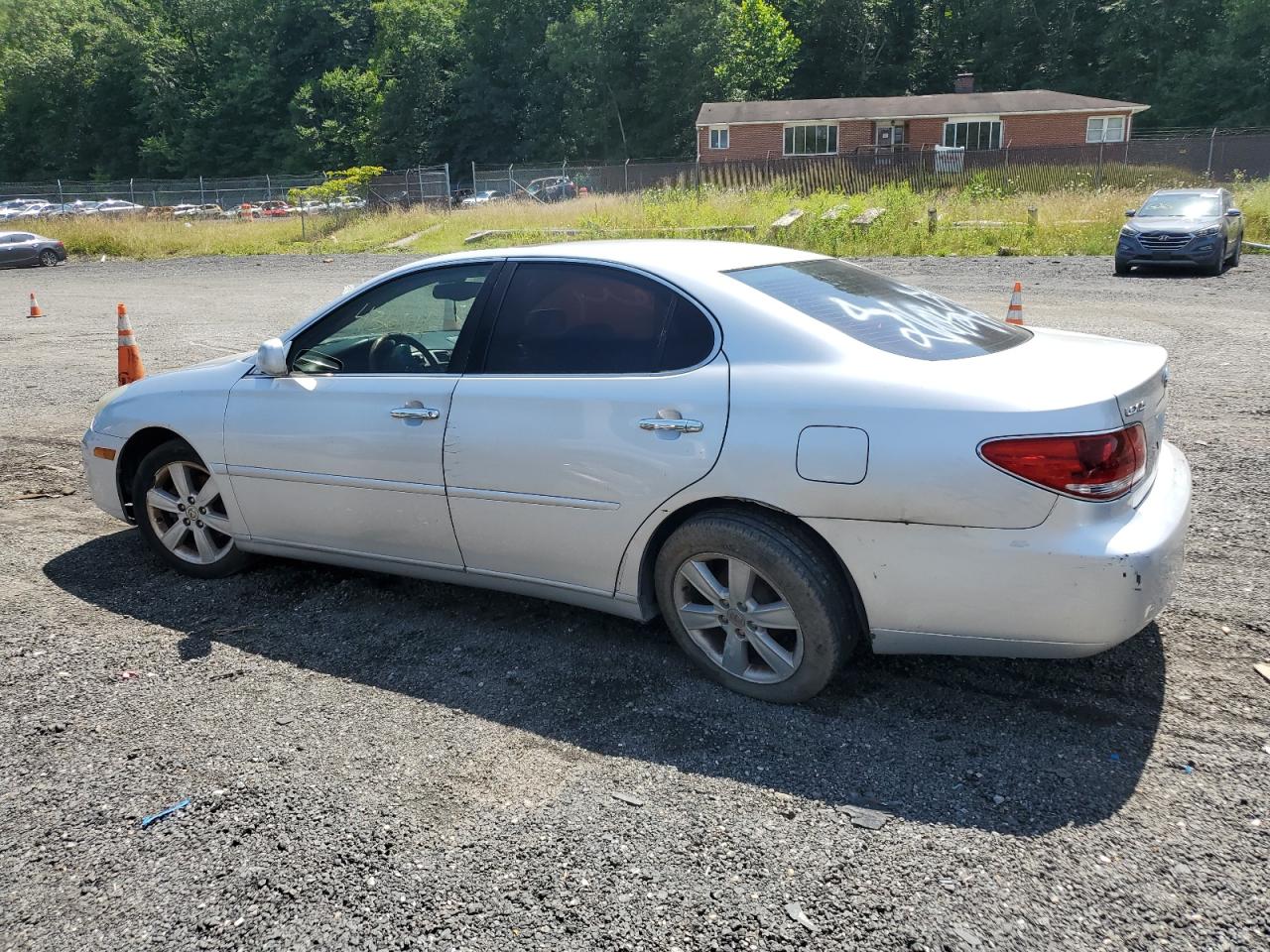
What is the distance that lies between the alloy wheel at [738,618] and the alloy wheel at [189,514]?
2.47 metres

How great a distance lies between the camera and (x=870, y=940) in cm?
259

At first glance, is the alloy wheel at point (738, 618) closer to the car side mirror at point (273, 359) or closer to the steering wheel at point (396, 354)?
the steering wheel at point (396, 354)

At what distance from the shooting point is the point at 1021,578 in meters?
Answer: 3.24

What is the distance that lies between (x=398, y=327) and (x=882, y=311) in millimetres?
2194

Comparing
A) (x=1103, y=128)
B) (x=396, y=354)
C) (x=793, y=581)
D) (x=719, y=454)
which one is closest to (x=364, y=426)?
(x=396, y=354)

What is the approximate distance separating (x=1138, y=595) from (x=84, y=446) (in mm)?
5015

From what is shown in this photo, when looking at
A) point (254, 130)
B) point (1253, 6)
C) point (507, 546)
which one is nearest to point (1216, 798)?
point (507, 546)

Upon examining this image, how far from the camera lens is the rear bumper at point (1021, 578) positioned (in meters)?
3.20

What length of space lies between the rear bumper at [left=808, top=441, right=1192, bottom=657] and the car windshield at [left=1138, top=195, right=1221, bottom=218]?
18.1m

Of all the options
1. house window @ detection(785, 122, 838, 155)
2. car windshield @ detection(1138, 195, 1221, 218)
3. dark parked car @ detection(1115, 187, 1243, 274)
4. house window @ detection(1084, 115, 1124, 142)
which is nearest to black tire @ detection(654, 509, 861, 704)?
dark parked car @ detection(1115, 187, 1243, 274)

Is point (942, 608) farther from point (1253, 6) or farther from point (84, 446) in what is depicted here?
point (1253, 6)

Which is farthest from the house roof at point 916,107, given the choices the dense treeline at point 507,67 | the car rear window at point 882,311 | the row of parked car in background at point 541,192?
the car rear window at point 882,311

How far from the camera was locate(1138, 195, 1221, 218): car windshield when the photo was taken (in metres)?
18.9

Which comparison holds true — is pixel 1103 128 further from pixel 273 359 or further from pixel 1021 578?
pixel 1021 578
